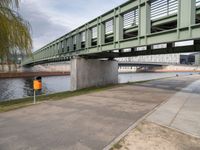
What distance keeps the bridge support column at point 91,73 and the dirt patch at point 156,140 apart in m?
14.1

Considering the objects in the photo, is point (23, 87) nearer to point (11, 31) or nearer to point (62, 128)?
point (11, 31)

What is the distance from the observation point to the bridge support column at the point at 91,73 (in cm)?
1820

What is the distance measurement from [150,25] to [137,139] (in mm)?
8190

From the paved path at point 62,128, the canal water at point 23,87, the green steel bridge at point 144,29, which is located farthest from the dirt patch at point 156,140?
the canal water at point 23,87

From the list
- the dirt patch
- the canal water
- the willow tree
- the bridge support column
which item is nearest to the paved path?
the dirt patch

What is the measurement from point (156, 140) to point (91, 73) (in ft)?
53.4

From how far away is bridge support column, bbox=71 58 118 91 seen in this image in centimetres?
1820

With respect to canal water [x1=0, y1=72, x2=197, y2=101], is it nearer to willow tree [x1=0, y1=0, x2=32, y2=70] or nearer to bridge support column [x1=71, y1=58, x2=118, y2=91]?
bridge support column [x1=71, y1=58, x2=118, y2=91]

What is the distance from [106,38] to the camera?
15227 millimetres

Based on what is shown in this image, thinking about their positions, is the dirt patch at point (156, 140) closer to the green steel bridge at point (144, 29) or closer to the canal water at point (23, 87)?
the green steel bridge at point (144, 29)

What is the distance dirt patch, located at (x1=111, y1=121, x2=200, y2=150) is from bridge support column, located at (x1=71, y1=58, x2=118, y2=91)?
1413 centimetres

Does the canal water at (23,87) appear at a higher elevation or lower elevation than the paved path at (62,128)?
lower

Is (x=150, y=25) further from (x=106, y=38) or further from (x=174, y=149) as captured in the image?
(x=174, y=149)

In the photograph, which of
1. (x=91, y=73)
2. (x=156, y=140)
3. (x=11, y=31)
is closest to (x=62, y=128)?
(x=156, y=140)
